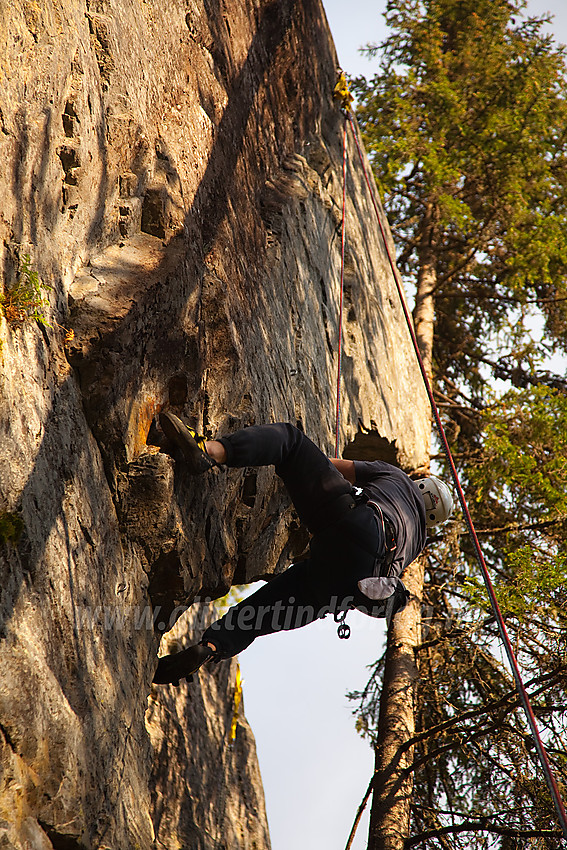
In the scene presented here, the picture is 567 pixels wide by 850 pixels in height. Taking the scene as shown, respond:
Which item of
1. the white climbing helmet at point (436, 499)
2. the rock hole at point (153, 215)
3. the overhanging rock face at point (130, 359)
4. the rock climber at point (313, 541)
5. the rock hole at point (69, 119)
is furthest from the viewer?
the white climbing helmet at point (436, 499)

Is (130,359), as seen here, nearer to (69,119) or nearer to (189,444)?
(189,444)

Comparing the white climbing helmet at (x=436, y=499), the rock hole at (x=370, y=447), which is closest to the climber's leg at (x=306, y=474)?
the white climbing helmet at (x=436, y=499)

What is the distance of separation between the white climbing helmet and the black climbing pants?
1.09 meters

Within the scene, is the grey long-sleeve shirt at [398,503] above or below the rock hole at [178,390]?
below

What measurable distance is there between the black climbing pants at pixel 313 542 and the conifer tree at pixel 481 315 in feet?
10.1

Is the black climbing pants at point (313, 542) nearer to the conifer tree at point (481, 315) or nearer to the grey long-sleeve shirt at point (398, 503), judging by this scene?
the grey long-sleeve shirt at point (398, 503)

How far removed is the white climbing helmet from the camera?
Answer: 5305 mm

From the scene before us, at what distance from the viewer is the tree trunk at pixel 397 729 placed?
633 cm

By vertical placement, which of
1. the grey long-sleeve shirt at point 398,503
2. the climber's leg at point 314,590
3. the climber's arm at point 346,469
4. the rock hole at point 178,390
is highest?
the rock hole at point 178,390

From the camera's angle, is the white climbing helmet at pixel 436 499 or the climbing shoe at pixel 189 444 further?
the white climbing helmet at pixel 436 499

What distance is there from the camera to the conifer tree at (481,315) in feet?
24.1

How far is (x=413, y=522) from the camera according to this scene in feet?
15.3

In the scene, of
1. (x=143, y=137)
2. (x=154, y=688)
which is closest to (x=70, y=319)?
(x=143, y=137)

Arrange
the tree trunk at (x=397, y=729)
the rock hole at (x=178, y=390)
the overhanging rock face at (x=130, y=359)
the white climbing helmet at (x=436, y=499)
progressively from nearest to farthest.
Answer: the overhanging rock face at (x=130, y=359) < the rock hole at (x=178, y=390) < the white climbing helmet at (x=436, y=499) < the tree trunk at (x=397, y=729)
